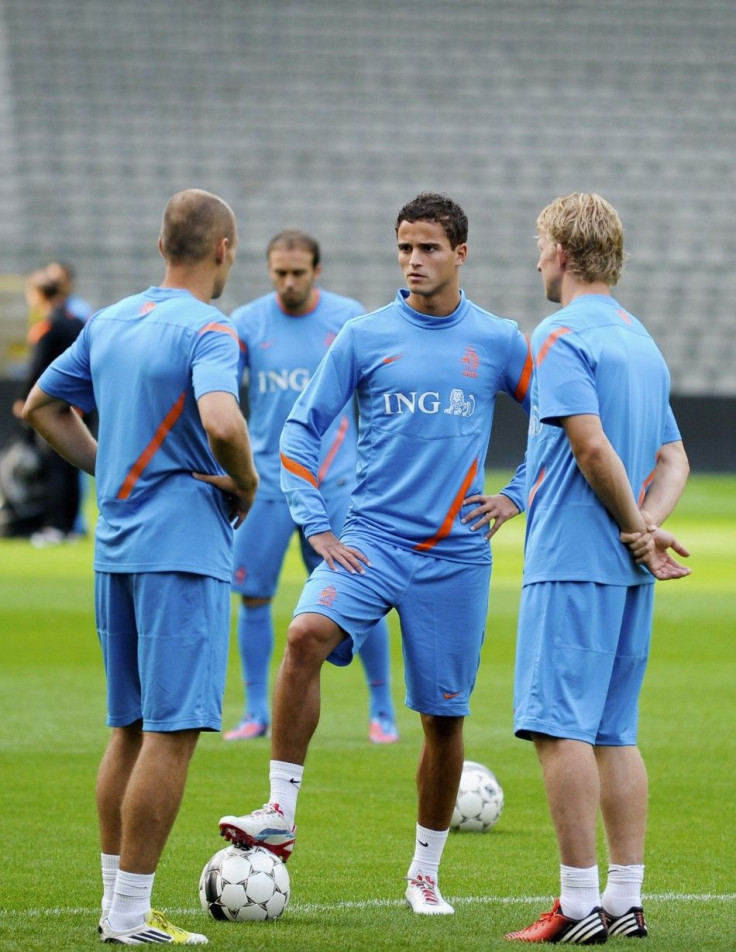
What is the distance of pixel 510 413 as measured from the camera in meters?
25.4

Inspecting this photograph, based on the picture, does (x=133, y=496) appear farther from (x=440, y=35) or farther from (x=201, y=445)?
(x=440, y=35)

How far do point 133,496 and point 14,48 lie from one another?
1097 inches

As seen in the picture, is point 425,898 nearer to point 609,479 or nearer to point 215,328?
point 609,479

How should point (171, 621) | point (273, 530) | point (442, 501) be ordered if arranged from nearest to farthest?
point (171, 621) < point (442, 501) < point (273, 530)

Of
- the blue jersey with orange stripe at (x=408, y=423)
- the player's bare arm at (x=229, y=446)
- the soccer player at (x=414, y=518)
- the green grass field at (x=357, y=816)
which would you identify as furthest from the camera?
the blue jersey with orange stripe at (x=408, y=423)

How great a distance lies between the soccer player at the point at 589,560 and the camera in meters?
4.32

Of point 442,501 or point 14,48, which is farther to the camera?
point 14,48

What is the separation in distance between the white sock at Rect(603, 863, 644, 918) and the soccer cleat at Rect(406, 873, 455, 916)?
20.4 inches

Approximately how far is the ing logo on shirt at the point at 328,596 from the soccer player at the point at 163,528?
48 cm

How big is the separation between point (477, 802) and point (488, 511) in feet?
4.74

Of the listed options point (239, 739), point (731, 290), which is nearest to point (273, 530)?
point (239, 739)

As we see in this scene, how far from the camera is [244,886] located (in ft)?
15.4

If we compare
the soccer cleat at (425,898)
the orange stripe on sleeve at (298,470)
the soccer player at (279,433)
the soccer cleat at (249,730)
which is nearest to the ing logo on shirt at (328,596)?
the orange stripe on sleeve at (298,470)

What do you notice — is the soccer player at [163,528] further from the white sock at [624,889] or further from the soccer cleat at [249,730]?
the soccer cleat at [249,730]
